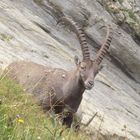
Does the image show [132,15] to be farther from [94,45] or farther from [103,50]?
[103,50]

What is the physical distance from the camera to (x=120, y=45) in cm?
2542

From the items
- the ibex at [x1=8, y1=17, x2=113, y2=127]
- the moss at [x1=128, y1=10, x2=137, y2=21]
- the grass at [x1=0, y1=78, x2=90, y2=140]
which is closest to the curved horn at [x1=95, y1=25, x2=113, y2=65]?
the ibex at [x1=8, y1=17, x2=113, y2=127]

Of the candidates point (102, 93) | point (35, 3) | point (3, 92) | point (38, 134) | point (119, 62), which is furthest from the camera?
point (119, 62)

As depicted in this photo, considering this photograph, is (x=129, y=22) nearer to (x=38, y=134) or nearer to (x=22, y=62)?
(x=22, y=62)

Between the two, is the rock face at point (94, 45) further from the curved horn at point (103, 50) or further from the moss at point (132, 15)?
the curved horn at point (103, 50)

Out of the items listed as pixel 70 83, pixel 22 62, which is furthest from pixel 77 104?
pixel 22 62

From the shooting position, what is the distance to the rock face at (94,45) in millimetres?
17469

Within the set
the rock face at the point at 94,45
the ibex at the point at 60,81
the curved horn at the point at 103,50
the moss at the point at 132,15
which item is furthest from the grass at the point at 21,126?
the moss at the point at 132,15

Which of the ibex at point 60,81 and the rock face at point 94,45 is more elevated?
the ibex at point 60,81

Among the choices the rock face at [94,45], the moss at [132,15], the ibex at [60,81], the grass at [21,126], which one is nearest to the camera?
the grass at [21,126]

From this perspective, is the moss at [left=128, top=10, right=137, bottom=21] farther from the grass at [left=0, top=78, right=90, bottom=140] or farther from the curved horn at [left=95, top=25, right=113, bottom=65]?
the grass at [left=0, top=78, right=90, bottom=140]

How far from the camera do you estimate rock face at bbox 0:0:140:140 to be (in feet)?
57.3

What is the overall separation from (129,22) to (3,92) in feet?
63.4

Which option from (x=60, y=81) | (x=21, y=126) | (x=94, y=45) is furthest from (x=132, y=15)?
(x=21, y=126)
